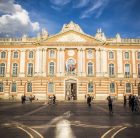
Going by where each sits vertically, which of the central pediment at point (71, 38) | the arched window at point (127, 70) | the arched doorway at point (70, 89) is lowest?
the arched doorway at point (70, 89)

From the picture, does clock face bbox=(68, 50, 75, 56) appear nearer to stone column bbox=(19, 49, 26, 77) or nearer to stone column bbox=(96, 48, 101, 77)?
stone column bbox=(96, 48, 101, 77)

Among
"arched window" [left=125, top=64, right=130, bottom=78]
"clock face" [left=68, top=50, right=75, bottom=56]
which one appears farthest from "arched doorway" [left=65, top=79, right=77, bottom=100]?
"arched window" [left=125, top=64, right=130, bottom=78]

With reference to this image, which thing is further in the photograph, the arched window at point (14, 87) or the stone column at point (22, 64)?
the stone column at point (22, 64)

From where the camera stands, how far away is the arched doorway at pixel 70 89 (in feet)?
175

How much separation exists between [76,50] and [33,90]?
44.8ft

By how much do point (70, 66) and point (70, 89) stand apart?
209 inches

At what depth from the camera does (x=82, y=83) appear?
174 ft

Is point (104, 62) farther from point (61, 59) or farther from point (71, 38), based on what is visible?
point (61, 59)

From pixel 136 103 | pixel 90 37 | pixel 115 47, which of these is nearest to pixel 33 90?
pixel 90 37

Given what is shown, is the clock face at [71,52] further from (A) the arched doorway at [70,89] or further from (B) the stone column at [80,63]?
(A) the arched doorway at [70,89]

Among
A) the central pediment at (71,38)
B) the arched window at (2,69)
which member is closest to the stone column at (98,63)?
the central pediment at (71,38)

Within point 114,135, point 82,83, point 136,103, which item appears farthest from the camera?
point 82,83

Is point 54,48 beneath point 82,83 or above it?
above

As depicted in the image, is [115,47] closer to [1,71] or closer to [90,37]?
[90,37]
